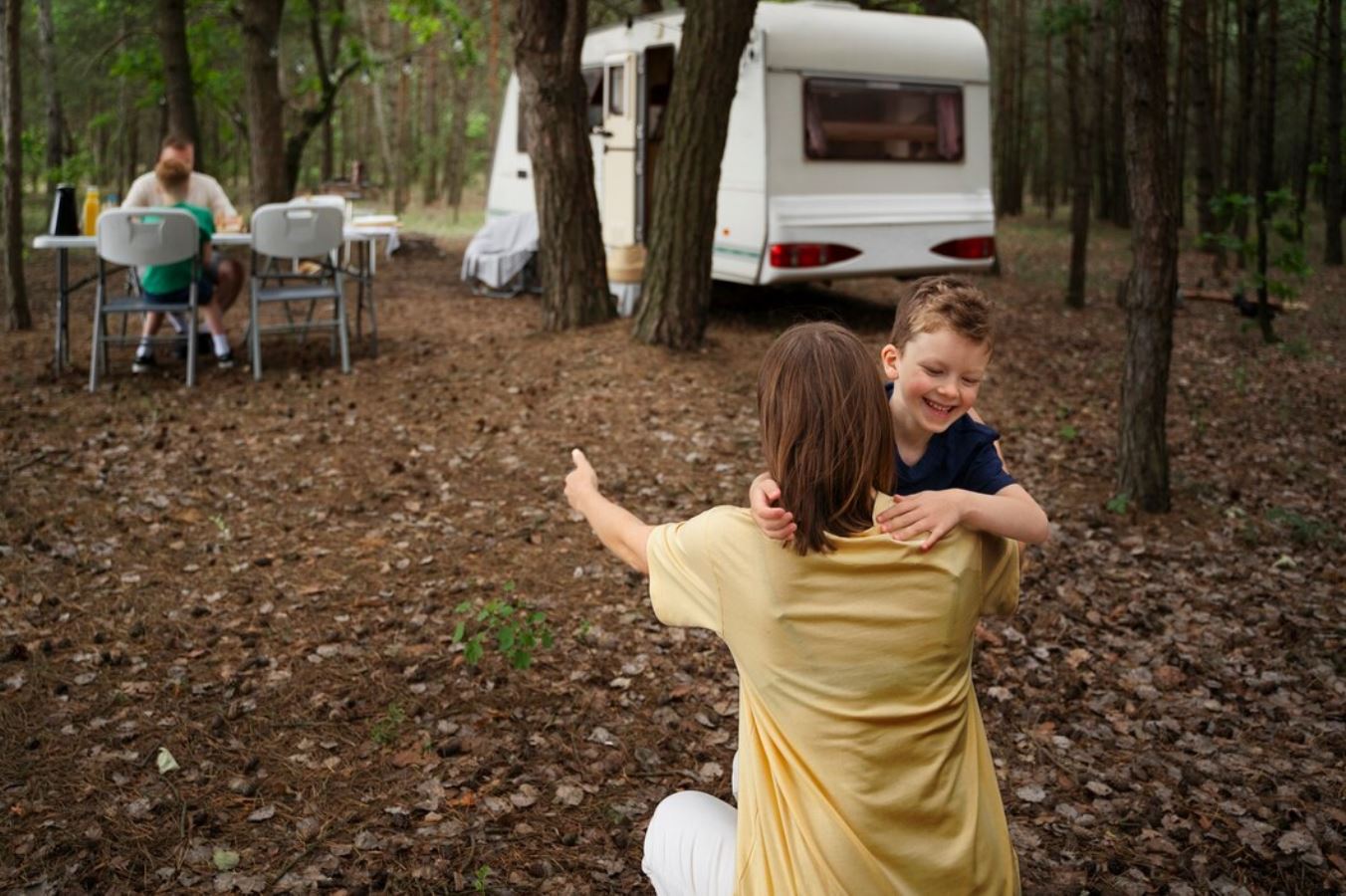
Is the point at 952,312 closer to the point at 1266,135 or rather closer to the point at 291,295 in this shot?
the point at 291,295

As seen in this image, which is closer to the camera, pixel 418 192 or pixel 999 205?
pixel 999 205

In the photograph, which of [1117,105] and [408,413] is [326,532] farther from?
[1117,105]

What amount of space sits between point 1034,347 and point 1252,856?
747 centimetres

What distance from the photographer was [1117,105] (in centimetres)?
2061

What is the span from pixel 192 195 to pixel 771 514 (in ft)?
26.9

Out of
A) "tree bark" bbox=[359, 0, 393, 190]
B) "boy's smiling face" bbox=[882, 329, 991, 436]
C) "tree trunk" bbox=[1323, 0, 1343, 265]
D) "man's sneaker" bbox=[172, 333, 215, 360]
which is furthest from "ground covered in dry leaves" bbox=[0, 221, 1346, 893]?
"tree bark" bbox=[359, 0, 393, 190]

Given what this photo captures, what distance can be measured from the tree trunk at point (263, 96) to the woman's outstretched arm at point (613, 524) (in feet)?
41.4

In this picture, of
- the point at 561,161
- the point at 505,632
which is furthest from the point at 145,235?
the point at 505,632

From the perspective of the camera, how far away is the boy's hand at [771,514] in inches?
68.4

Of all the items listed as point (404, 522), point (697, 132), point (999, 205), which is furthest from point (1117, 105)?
point (404, 522)

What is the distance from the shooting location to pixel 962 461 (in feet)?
7.28

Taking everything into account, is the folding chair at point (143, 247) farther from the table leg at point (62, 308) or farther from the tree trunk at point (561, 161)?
the tree trunk at point (561, 161)

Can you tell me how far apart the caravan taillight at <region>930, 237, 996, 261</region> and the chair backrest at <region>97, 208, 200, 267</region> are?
248 inches

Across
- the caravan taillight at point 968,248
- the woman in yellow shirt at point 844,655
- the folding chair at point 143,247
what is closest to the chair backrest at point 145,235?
the folding chair at point 143,247
